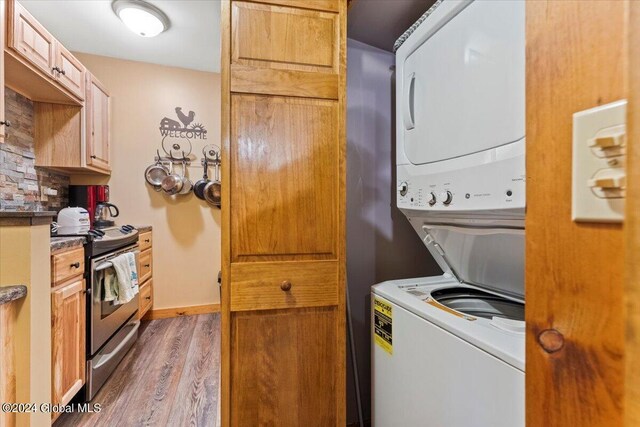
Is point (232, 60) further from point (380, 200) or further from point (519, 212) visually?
point (519, 212)

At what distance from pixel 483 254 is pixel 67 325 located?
2.10 m

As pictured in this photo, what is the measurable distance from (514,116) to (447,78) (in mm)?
314

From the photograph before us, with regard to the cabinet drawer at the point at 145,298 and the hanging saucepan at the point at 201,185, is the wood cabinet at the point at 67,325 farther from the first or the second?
the hanging saucepan at the point at 201,185

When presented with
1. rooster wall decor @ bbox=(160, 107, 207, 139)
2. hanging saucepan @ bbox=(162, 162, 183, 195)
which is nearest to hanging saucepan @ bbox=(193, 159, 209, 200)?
hanging saucepan @ bbox=(162, 162, 183, 195)

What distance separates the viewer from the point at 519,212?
75cm

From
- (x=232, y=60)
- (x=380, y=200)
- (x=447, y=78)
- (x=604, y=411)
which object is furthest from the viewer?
(x=380, y=200)

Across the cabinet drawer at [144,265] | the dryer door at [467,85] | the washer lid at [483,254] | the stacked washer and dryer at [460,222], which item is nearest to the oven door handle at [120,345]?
the cabinet drawer at [144,265]

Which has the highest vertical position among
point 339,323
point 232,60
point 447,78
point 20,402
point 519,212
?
point 232,60

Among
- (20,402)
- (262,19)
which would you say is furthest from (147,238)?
(262,19)

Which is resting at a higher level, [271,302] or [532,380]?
[532,380]

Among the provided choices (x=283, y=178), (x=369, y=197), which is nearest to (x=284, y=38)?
(x=283, y=178)

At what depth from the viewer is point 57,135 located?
2404mm

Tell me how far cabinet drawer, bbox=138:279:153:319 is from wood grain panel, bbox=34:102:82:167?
48.8 inches

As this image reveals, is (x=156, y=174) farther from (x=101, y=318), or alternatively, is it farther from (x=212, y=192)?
(x=101, y=318)
